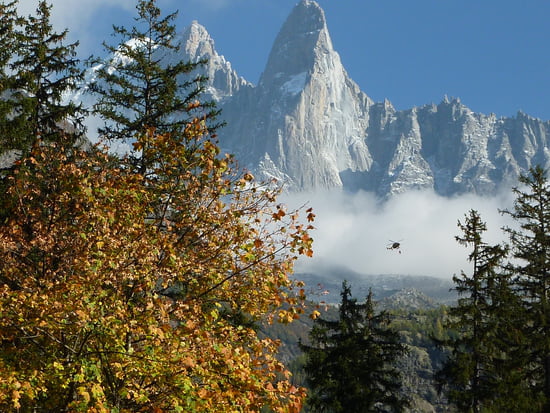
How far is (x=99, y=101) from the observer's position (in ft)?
60.8

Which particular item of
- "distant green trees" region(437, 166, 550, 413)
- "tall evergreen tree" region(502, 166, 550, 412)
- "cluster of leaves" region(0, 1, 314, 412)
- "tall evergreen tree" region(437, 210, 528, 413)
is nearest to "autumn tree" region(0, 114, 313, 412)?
"cluster of leaves" region(0, 1, 314, 412)

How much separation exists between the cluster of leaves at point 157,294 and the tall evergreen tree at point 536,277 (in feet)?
51.8

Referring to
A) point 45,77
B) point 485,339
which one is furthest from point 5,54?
point 485,339

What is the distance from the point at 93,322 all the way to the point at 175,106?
43.0 ft

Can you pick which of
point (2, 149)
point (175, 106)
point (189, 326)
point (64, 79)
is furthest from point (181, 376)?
point (64, 79)

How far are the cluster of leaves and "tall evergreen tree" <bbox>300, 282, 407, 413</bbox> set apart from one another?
641 inches

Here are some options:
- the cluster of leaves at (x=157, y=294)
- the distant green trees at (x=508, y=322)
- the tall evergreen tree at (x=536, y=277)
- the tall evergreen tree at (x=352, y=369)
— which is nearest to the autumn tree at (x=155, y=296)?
the cluster of leaves at (x=157, y=294)

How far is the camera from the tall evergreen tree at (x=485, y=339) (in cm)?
2055

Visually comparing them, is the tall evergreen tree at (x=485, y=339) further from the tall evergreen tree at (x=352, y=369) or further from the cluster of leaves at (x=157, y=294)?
the cluster of leaves at (x=157, y=294)

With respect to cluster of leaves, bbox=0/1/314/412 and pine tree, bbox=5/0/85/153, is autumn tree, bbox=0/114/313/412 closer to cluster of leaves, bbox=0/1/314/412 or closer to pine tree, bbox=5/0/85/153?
cluster of leaves, bbox=0/1/314/412

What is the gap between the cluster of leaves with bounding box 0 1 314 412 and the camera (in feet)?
23.8

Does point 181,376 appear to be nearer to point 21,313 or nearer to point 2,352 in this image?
point 21,313

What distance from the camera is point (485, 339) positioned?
20.8m

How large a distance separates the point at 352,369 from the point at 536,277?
9.68 meters
